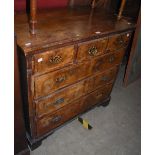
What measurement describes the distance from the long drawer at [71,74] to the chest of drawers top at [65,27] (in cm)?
24

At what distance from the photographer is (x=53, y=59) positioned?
4.27ft

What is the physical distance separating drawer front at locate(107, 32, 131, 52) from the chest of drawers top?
72 mm

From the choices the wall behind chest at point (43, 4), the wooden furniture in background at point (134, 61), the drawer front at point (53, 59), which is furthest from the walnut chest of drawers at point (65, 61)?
the wooden furniture in background at point (134, 61)

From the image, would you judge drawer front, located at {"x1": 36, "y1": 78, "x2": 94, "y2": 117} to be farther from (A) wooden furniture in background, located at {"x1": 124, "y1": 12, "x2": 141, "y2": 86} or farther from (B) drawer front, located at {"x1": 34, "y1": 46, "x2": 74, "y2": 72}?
(A) wooden furniture in background, located at {"x1": 124, "y1": 12, "x2": 141, "y2": 86}

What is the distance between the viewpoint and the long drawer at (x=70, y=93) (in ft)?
4.98

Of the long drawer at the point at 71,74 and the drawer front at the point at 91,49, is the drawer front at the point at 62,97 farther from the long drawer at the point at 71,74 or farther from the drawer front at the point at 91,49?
the drawer front at the point at 91,49

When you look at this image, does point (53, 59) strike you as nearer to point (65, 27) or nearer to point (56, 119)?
point (65, 27)

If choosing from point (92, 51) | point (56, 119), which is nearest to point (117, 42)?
point (92, 51)

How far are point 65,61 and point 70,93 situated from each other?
39cm

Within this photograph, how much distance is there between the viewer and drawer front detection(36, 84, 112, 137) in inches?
65.5

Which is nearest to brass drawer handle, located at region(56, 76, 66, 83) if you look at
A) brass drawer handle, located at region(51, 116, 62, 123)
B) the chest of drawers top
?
the chest of drawers top

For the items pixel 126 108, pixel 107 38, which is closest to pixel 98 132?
pixel 126 108
